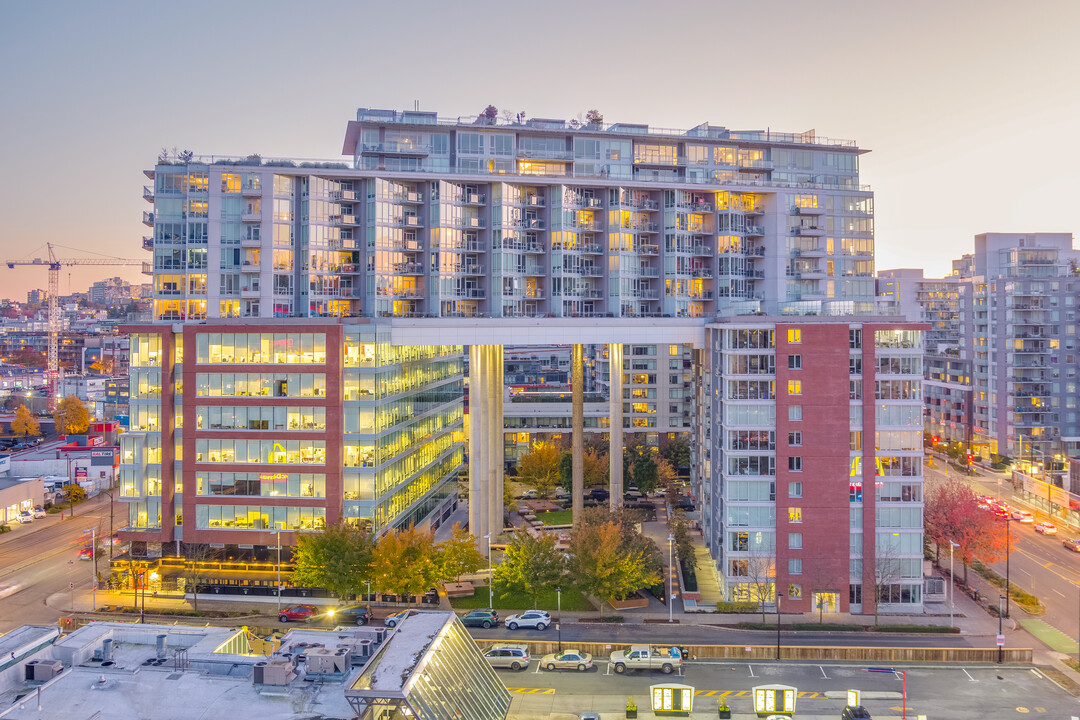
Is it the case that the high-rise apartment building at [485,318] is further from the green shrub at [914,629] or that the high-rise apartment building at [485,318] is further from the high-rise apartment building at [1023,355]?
the high-rise apartment building at [1023,355]

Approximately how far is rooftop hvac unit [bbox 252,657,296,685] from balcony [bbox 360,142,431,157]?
66.2m

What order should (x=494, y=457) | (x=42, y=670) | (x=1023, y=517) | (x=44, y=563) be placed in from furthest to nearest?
(x=1023, y=517) < (x=494, y=457) < (x=44, y=563) < (x=42, y=670)

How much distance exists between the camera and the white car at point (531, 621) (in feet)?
194

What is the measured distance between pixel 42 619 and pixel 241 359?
24722 mm

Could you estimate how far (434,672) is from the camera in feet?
94.7

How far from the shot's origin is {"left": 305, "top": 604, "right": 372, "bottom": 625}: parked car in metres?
60.8

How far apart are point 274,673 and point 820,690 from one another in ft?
110

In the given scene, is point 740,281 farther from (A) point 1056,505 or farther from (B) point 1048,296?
(B) point 1048,296

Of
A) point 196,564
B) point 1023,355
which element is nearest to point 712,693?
point 196,564

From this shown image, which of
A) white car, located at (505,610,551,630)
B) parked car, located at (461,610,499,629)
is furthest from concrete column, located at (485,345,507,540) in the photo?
white car, located at (505,610,551,630)

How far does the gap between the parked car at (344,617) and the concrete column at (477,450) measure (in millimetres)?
16155

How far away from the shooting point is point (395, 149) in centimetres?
8669

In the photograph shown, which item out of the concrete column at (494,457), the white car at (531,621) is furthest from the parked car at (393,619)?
the concrete column at (494,457)

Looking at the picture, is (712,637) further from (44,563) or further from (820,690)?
(44,563)
